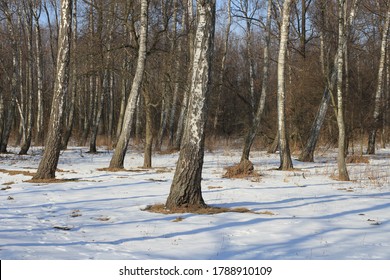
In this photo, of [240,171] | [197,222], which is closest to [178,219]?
[197,222]

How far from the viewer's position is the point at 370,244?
5.42m

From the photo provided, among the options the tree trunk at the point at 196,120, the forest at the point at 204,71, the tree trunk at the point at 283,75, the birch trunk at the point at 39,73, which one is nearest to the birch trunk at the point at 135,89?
the forest at the point at 204,71

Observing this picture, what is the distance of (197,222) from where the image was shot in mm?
6668

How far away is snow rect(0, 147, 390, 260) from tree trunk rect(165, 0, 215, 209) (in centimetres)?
53

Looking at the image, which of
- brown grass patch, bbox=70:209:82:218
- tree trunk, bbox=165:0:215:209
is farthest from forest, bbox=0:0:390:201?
brown grass patch, bbox=70:209:82:218

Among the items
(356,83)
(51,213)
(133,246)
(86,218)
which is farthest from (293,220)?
(356,83)

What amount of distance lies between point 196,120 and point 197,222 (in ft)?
5.97

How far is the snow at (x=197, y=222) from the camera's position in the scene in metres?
5.07

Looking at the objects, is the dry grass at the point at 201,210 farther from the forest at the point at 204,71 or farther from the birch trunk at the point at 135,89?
the birch trunk at the point at 135,89

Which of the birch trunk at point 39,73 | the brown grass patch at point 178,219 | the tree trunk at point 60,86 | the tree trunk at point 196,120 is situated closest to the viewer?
the brown grass patch at point 178,219

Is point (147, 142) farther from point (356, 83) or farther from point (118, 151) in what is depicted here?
point (356, 83)

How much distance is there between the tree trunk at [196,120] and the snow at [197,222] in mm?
530

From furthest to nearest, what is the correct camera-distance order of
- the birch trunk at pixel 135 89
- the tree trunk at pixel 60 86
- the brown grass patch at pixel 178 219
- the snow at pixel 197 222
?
the birch trunk at pixel 135 89 < the tree trunk at pixel 60 86 < the brown grass patch at pixel 178 219 < the snow at pixel 197 222

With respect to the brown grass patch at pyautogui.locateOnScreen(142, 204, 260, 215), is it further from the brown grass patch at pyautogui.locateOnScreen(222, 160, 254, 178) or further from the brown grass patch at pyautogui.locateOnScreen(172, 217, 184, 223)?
the brown grass patch at pyautogui.locateOnScreen(222, 160, 254, 178)
